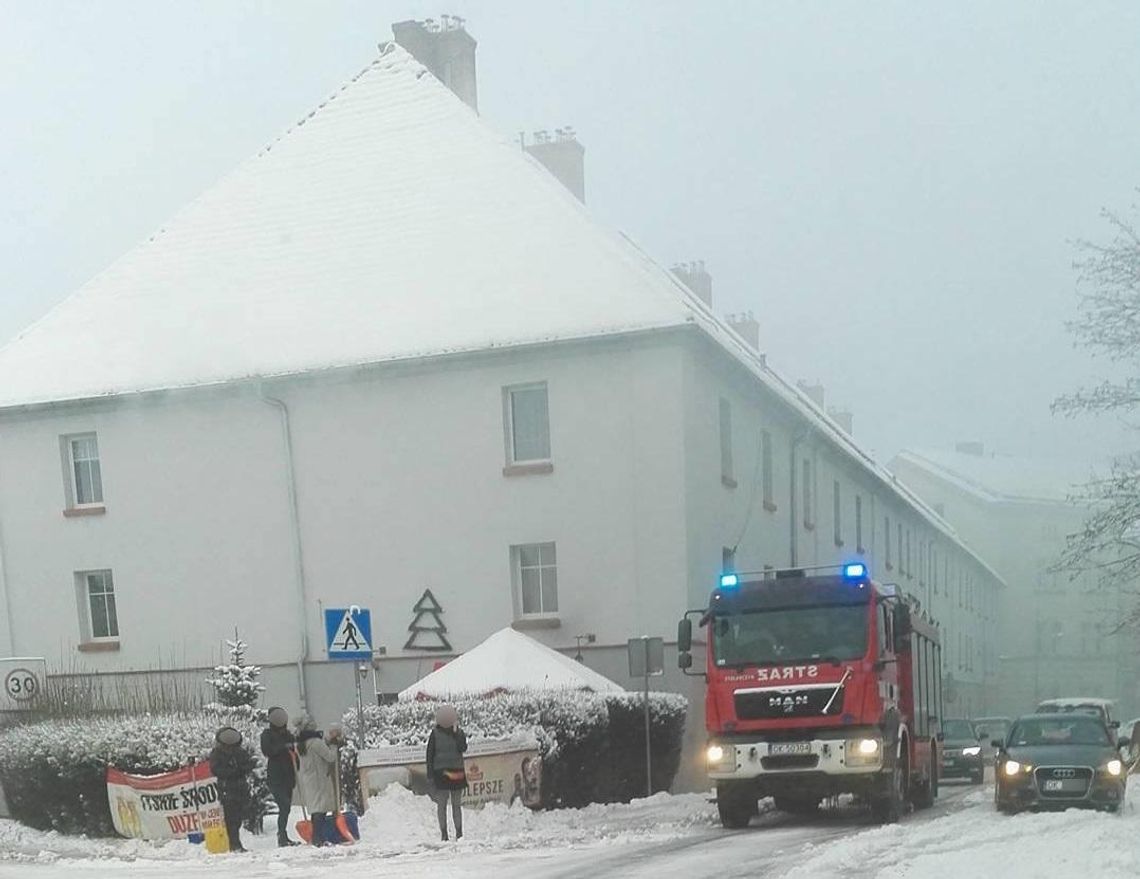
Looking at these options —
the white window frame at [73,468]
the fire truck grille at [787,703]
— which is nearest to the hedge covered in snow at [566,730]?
the fire truck grille at [787,703]

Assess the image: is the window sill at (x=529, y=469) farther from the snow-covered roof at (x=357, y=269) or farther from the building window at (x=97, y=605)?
the building window at (x=97, y=605)

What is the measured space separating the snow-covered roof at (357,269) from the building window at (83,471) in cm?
117

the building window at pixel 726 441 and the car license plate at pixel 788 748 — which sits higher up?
the building window at pixel 726 441

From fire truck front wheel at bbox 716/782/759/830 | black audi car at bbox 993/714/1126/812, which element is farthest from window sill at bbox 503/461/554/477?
black audi car at bbox 993/714/1126/812

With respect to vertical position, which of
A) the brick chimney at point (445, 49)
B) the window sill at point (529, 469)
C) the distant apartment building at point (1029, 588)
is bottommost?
the distant apartment building at point (1029, 588)

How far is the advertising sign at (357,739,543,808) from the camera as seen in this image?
18031 mm

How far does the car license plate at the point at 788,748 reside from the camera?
632 inches

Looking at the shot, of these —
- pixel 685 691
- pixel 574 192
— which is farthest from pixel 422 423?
pixel 574 192

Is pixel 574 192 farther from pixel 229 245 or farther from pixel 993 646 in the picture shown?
pixel 993 646

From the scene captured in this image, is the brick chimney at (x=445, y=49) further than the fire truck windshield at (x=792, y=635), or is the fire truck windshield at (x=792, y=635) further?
the brick chimney at (x=445, y=49)

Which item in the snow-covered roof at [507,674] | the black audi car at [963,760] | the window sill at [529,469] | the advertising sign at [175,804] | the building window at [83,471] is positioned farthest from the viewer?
the black audi car at [963,760]

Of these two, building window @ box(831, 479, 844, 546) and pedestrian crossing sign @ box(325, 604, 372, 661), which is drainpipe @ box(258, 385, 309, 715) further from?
building window @ box(831, 479, 844, 546)

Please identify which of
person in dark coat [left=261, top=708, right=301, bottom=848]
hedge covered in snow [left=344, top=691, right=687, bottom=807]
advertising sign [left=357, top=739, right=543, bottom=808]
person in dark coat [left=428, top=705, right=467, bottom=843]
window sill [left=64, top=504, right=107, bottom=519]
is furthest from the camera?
window sill [left=64, top=504, right=107, bottom=519]

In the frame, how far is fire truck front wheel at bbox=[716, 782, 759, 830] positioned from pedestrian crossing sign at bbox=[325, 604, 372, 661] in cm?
448
